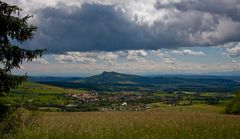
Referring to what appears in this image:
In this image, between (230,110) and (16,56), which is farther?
(230,110)

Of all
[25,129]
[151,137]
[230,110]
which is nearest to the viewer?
[151,137]

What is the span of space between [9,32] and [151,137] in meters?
5.84

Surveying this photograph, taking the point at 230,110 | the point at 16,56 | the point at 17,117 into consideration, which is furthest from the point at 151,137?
the point at 230,110

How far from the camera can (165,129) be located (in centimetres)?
1379

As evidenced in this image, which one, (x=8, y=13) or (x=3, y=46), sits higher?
(x=8, y=13)

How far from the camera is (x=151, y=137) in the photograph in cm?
1153

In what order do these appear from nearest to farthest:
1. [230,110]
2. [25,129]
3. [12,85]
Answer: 1. [25,129]
2. [12,85]
3. [230,110]

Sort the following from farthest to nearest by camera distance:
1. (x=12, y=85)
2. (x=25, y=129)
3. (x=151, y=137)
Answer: (x=12, y=85) < (x=25, y=129) < (x=151, y=137)

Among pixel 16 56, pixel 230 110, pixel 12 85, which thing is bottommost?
pixel 230 110

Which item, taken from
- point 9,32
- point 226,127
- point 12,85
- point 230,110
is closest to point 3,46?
point 9,32

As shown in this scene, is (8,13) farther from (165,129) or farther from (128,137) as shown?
(165,129)

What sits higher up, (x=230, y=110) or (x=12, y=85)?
(x=12, y=85)

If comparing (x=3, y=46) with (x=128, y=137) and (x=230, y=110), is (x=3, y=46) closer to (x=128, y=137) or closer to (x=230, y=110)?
(x=128, y=137)

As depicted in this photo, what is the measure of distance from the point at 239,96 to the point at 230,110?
420 cm
